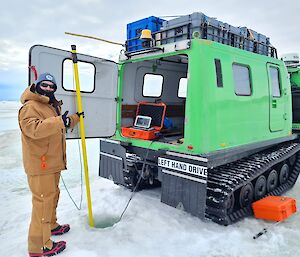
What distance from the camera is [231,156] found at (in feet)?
15.7

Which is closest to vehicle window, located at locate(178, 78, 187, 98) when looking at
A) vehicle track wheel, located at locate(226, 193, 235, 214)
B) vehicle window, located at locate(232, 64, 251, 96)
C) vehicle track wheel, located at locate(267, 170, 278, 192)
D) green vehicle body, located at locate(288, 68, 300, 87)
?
vehicle window, located at locate(232, 64, 251, 96)

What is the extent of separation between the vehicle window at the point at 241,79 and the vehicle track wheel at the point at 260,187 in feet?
5.49

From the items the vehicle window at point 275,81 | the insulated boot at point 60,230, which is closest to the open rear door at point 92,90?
the insulated boot at point 60,230

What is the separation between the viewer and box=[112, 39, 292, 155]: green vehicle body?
4.20 metres

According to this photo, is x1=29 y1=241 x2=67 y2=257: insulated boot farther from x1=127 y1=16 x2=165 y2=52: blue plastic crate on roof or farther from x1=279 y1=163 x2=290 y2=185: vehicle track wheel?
x1=279 y1=163 x2=290 y2=185: vehicle track wheel

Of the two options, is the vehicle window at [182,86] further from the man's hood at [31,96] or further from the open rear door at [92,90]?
the man's hood at [31,96]

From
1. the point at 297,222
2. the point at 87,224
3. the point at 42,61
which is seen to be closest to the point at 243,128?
the point at 297,222

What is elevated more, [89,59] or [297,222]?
[89,59]

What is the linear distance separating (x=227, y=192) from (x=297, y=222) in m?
1.55

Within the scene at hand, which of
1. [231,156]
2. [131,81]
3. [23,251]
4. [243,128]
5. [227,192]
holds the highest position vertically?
[131,81]

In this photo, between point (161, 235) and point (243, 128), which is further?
point (243, 128)

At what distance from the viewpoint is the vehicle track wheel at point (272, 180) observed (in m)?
5.94

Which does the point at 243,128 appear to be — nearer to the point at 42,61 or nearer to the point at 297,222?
the point at 297,222

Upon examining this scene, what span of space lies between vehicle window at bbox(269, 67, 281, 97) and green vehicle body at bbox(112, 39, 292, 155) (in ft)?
0.59
